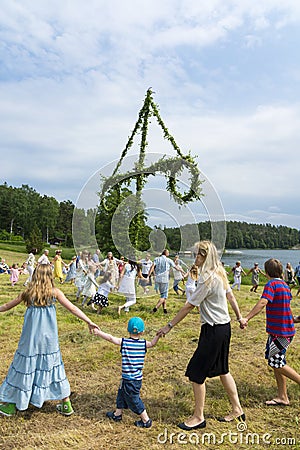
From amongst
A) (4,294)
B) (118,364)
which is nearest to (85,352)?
(118,364)

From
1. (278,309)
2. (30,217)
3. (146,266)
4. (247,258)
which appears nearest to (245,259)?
(247,258)

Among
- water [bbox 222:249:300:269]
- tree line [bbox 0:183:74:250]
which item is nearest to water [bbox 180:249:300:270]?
water [bbox 222:249:300:269]

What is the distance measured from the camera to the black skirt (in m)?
4.10

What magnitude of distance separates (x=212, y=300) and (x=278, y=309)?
1.05m

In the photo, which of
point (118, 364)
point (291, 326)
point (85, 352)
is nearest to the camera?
point (291, 326)

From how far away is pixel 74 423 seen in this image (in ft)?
14.0

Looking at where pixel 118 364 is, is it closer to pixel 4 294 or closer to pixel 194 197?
pixel 194 197

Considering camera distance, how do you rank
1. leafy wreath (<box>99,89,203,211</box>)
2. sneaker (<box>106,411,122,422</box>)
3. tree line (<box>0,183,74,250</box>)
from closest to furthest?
sneaker (<box>106,411,122,422</box>)
leafy wreath (<box>99,89,203,211</box>)
tree line (<box>0,183,74,250</box>)

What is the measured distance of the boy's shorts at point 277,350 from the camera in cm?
463

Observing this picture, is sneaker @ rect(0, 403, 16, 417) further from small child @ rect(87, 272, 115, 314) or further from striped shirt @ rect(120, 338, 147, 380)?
small child @ rect(87, 272, 115, 314)

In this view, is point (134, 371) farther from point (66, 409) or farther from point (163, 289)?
point (163, 289)

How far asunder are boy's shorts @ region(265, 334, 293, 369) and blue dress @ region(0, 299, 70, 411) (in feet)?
7.76

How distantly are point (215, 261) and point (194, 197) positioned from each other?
13.1ft

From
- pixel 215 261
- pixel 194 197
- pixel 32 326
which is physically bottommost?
pixel 32 326
